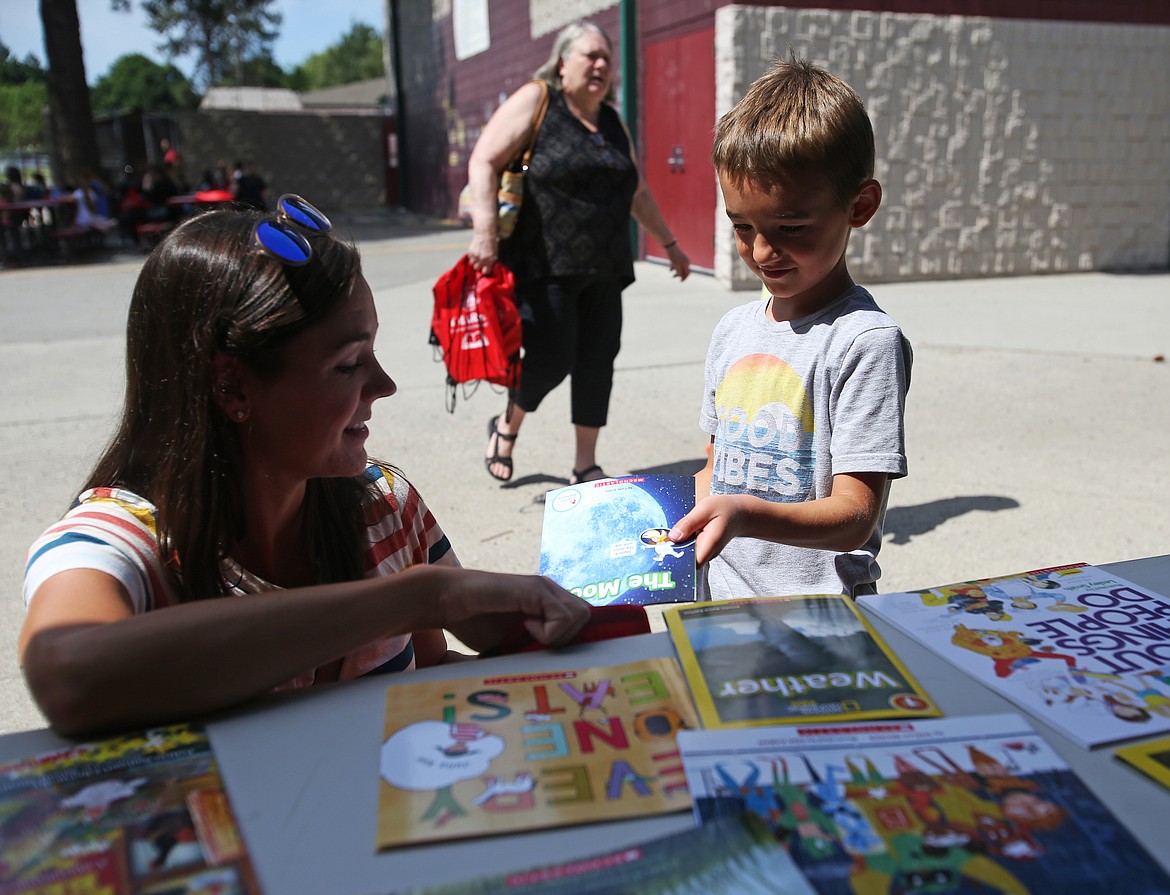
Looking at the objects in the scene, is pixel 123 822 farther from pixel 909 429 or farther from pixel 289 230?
pixel 909 429

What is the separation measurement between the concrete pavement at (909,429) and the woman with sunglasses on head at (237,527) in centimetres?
129

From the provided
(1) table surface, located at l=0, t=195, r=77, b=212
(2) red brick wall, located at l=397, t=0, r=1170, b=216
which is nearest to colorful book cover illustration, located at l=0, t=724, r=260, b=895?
(2) red brick wall, located at l=397, t=0, r=1170, b=216

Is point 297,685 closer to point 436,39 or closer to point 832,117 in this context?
point 832,117

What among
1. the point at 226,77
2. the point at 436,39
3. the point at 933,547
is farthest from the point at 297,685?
the point at 226,77

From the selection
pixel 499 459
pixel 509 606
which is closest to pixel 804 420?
pixel 509 606

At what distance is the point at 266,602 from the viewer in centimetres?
116

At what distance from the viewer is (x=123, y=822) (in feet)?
3.03

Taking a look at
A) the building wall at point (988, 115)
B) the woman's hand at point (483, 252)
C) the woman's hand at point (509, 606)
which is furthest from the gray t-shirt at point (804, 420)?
the building wall at point (988, 115)

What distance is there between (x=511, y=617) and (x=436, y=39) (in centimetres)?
2059

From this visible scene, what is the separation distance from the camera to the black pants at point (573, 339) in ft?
13.6

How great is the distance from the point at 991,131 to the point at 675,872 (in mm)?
10816

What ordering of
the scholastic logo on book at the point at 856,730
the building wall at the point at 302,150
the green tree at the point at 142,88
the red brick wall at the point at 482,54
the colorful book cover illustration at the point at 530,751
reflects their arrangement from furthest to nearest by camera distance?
the green tree at the point at 142,88
the building wall at the point at 302,150
the red brick wall at the point at 482,54
the scholastic logo on book at the point at 856,730
the colorful book cover illustration at the point at 530,751

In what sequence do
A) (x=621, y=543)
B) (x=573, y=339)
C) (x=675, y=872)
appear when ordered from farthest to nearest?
(x=573, y=339), (x=621, y=543), (x=675, y=872)

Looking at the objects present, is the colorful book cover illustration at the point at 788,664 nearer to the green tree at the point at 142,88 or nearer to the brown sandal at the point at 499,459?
the brown sandal at the point at 499,459
